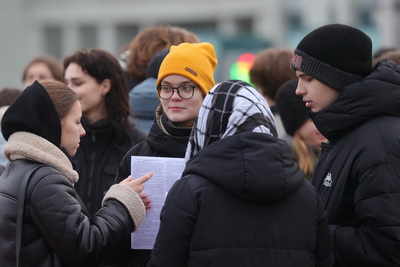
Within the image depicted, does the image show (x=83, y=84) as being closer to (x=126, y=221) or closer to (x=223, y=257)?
(x=126, y=221)

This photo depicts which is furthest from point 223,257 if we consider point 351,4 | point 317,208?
point 351,4

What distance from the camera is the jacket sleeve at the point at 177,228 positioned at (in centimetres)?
320

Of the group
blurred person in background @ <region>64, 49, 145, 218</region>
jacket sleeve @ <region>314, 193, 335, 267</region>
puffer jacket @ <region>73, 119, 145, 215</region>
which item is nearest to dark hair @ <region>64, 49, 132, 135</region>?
blurred person in background @ <region>64, 49, 145, 218</region>

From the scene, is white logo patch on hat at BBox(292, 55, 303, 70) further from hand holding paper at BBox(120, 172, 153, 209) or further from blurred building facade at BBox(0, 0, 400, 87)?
blurred building facade at BBox(0, 0, 400, 87)

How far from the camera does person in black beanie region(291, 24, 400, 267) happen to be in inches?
139

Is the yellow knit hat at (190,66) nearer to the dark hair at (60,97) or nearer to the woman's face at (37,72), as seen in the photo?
the dark hair at (60,97)

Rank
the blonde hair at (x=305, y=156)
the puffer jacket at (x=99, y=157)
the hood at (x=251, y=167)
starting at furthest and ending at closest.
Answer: the blonde hair at (x=305, y=156) → the puffer jacket at (x=99, y=157) → the hood at (x=251, y=167)

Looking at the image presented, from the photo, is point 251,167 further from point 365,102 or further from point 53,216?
point 53,216

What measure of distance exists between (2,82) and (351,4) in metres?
14.9

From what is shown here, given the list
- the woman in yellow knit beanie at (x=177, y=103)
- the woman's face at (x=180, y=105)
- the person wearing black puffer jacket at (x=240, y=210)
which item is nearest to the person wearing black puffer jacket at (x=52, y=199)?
the woman in yellow knit beanie at (x=177, y=103)

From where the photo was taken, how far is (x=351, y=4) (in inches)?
1251

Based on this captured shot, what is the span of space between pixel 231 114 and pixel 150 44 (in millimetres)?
2792

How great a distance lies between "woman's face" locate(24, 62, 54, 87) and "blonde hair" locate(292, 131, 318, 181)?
2.74m

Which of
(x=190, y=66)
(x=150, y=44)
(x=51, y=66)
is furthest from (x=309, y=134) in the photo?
(x=51, y=66)
